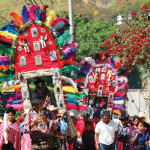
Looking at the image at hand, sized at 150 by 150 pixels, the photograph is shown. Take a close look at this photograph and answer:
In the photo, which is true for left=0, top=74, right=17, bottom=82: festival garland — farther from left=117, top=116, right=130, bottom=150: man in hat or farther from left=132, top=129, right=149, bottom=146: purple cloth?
left=132, top=129, right=149, bottom=146: purple cloth

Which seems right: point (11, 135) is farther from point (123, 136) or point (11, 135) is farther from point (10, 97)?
point (123, 136)

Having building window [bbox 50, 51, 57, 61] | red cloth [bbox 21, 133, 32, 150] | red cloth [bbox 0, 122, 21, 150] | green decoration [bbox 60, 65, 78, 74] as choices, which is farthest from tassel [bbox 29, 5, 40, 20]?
red cloth [bbox 21, 133, 32, 150]

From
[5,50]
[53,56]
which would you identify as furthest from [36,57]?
[5,50]

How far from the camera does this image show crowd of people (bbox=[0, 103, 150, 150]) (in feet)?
23.5

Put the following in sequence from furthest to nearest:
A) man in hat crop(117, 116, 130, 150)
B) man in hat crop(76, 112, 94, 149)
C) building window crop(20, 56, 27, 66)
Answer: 1. building window crop(20, 56, 27, 66)
2. man in hat crop(117, 116, 130, 150)
3. man in hat crop(76, 112, 94, 149)

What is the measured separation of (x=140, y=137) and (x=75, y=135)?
6.21 ft

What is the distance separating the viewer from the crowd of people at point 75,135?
7.18m

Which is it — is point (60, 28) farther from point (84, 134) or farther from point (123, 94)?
point (123, 94)

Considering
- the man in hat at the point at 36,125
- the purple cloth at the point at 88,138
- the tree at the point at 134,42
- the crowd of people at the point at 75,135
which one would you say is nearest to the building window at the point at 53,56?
the crowd of people at the point at 75,135

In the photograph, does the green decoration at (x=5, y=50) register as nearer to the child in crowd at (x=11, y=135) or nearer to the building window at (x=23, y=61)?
the building window at (x=23, y=61)

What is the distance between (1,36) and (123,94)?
630 cm

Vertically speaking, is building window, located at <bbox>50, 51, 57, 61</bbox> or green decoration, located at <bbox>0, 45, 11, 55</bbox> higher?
green decoration, located at <bbox>0, 45, 11, 55</bbox>

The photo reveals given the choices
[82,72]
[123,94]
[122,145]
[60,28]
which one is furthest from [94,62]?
[122,145]

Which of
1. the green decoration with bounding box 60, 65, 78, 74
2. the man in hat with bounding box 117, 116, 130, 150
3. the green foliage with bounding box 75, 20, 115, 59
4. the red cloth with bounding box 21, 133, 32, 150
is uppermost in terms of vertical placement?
the green foliage with bounding box 75, 20, 115, 59
